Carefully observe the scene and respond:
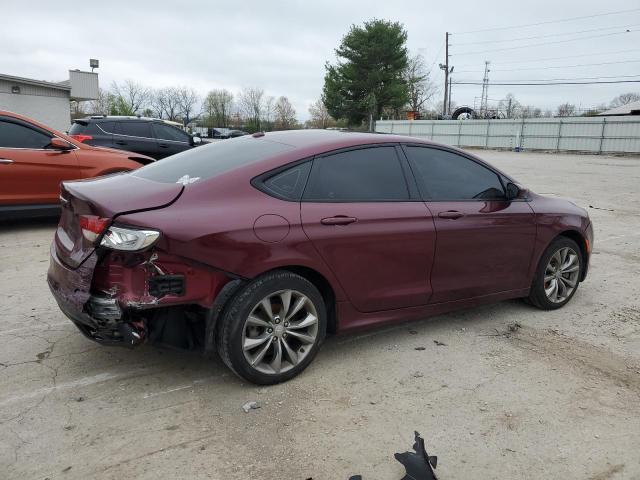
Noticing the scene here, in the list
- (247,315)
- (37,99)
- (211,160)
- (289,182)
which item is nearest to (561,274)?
(289,182)

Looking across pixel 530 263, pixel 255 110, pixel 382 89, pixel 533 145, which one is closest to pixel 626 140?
pixel 533 145

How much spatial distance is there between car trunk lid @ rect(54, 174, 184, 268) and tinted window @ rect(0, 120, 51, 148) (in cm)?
438

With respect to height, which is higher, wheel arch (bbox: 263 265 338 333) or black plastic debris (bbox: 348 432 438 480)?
wheel arch (bbox: 263 265 338 333)

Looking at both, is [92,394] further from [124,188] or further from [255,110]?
[255,110]

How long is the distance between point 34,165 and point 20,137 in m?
0.44

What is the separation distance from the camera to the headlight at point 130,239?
113 inches

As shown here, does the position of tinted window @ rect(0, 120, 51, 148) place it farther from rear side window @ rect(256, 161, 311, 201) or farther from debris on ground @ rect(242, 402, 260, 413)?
debris on ground @ rect(242, 402, 260, 413)

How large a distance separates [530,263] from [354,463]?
2.71m

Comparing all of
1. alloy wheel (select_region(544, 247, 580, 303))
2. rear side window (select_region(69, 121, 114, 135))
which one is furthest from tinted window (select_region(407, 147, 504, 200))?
rear side window (select_region(69, 121, 114, 135))

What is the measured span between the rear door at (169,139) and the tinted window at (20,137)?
4.47 metres

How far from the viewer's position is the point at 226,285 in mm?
3076

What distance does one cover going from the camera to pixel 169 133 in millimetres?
12039

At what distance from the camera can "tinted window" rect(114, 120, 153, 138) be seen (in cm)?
1142

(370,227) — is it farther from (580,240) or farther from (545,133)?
(545,133)
